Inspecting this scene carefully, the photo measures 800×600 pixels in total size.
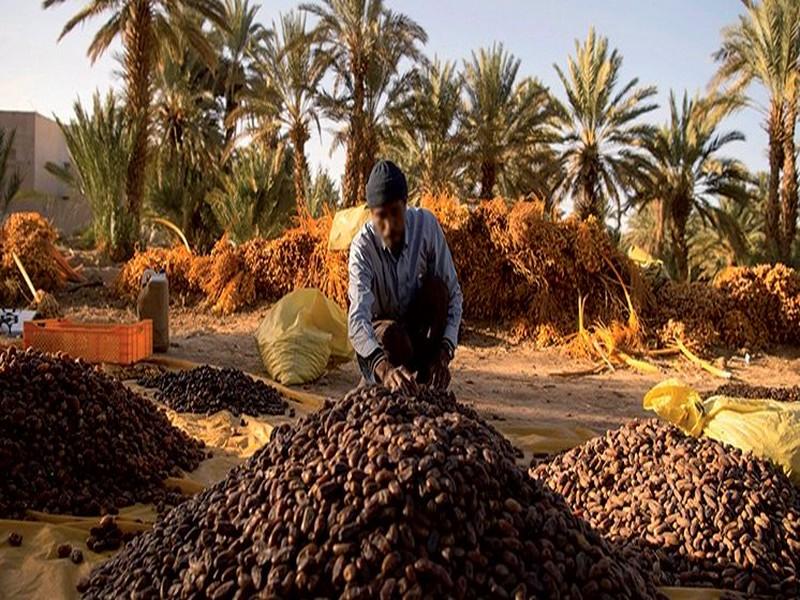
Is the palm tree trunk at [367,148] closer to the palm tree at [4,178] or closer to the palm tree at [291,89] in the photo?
the palm tree at [291,89]

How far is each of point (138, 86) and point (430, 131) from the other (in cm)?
771

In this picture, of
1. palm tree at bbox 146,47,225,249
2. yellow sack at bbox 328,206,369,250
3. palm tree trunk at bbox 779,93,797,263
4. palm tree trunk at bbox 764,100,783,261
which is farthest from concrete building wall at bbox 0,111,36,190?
palm tree trunk at bbox 779,93,797,263

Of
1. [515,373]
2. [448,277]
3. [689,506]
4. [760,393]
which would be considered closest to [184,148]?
[515,373]

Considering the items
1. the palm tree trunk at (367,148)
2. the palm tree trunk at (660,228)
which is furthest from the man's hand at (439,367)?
the palm tree trunk at (660,228)

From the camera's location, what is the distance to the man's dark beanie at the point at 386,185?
3428 mm

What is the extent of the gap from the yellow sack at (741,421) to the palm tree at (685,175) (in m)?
15.7

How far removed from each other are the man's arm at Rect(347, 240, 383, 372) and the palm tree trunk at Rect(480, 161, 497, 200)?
581 inches

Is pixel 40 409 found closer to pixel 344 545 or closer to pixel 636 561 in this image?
pixel 344 545

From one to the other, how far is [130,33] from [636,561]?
14460 millimetres

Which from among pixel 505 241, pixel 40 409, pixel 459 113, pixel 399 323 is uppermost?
pixel 459 113

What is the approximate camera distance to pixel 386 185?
135 inches

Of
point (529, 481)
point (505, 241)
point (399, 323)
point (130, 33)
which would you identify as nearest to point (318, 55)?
point (130, 33)

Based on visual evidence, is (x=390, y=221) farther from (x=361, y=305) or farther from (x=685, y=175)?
(x=685, y=175)

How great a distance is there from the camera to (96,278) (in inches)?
464
